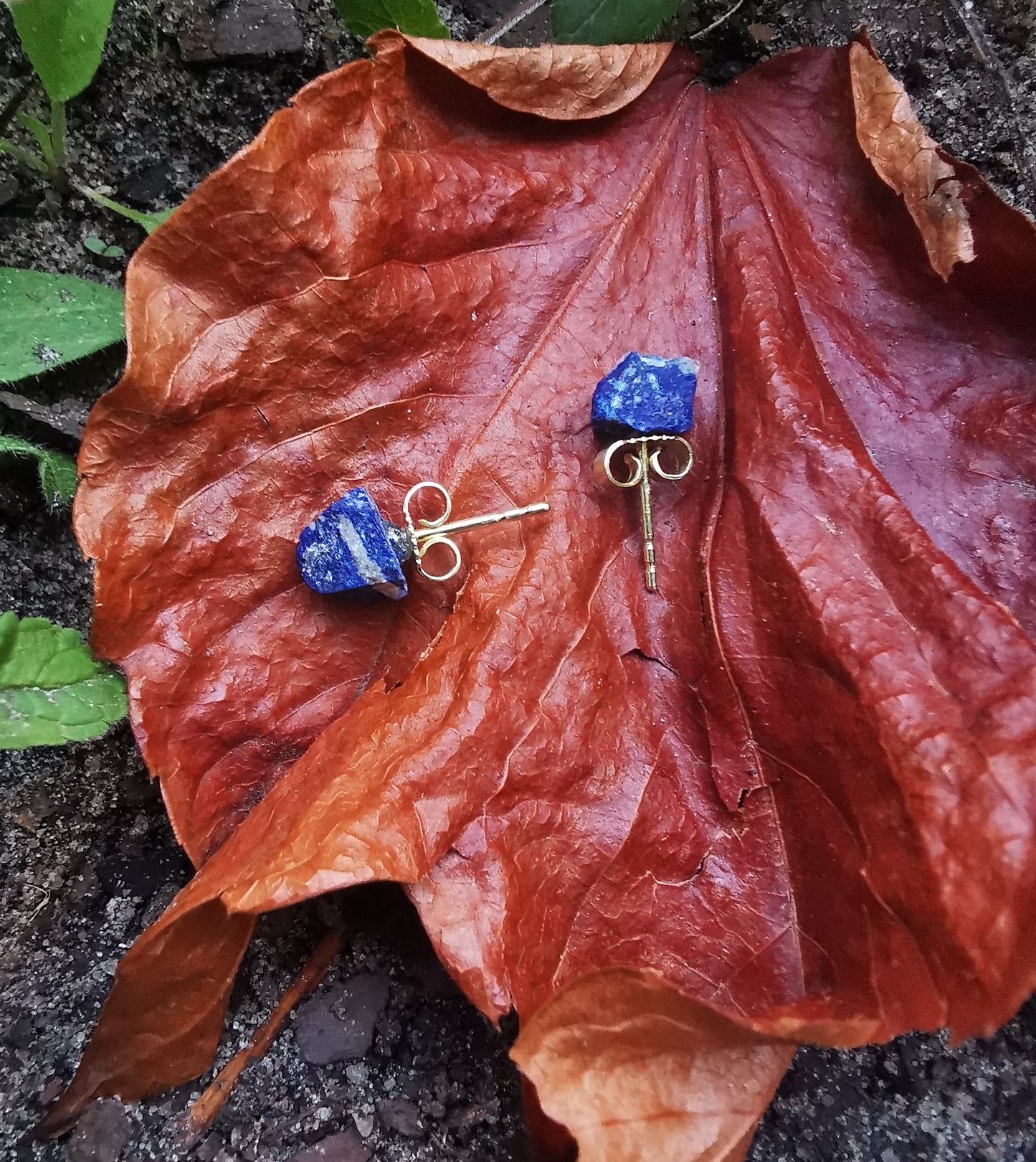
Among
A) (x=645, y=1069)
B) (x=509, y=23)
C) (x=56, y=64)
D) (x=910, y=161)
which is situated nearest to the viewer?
(x=645, y=1069)

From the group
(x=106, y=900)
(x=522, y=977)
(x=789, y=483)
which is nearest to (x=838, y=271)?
(x=789, y=483)

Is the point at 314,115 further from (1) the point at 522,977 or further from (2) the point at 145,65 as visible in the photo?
(1) the point at 522,977

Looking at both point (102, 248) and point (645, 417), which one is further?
point (102, 248)

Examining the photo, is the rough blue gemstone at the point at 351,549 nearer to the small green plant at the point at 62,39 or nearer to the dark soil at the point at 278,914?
the dark soil at the point at 278,914

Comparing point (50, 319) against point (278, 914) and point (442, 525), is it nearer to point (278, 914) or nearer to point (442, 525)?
point (442, 525)

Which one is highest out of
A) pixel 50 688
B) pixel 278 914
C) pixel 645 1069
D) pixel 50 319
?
pixel 50 319

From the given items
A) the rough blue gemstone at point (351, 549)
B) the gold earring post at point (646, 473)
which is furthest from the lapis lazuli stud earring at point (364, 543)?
the gold earring post at point (646, 473)

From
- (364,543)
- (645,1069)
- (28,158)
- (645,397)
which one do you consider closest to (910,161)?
(645,397)
